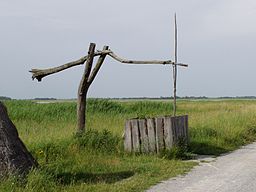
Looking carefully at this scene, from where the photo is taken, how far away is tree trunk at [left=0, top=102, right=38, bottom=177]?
7.48m

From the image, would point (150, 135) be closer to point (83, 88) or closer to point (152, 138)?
point (152, 138)

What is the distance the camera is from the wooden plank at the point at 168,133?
11.7 meters

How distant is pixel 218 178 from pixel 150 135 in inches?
120

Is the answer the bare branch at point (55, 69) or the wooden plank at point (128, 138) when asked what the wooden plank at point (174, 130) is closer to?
the wooden plank at point (128, 138)

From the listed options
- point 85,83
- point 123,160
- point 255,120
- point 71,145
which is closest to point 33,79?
point 85,83

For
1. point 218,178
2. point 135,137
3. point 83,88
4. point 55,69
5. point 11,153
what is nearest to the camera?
point 11,153

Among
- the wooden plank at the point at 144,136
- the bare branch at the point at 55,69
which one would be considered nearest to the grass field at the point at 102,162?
the wooden plank at the point at 144,136

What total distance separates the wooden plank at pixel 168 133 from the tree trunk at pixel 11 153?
14.6 ft

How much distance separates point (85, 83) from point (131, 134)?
1792 mm

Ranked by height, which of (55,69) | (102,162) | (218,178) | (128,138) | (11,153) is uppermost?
(55,69)

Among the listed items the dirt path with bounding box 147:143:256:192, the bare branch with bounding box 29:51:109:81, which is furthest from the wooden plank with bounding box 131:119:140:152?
the bare branch with bounding box 29:51:109:81

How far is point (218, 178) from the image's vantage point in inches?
354

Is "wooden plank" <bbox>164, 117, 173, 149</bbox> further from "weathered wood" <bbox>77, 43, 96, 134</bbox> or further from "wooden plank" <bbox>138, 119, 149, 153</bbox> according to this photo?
"weathered wood" <bbox>77, 43, 96, 134</bbox>

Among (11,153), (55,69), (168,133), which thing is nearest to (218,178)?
(168,133)
